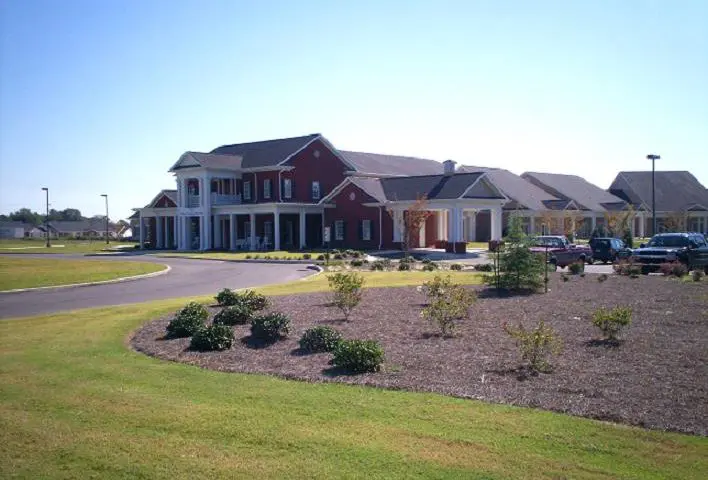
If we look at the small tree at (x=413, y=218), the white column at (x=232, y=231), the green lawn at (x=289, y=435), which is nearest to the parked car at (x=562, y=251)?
the small tree at (x=413, y=218)

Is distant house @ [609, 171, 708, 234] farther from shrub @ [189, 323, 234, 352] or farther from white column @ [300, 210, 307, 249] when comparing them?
shrub @ [189, 323, 234, 352]

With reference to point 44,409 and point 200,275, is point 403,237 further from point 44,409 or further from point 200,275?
point 44,409

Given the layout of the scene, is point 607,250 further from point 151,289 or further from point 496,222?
point 151,289

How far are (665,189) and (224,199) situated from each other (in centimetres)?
4981

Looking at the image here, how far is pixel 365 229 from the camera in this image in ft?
172

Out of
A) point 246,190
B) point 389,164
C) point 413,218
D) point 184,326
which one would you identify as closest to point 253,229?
point 246,190

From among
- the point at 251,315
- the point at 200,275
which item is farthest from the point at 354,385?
the point at 200,275

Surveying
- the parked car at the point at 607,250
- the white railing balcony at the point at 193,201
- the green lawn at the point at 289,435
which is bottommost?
the green lawn at the point at 289,435

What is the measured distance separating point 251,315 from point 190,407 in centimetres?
753

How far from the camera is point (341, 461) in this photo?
6.49m

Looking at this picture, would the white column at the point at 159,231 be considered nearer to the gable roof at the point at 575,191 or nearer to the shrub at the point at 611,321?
the gable roof at the point at 575,191

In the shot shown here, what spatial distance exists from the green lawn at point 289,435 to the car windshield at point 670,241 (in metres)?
25.7

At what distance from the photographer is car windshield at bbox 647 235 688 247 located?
30.6m

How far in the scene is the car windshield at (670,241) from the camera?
30.6 m
